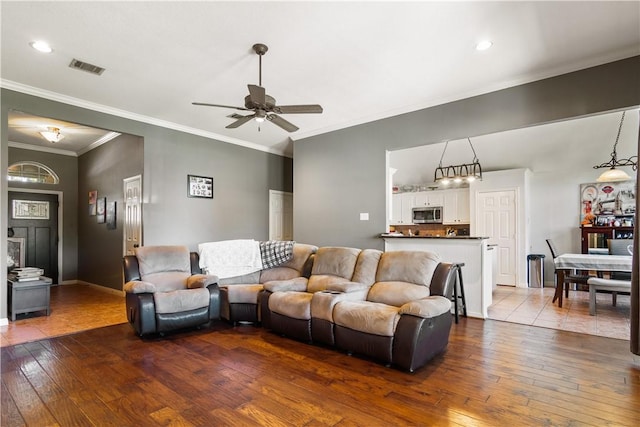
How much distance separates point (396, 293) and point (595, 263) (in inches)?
126

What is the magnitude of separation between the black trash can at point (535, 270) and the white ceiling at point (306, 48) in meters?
4.18

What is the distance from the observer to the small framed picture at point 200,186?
18.7 feet

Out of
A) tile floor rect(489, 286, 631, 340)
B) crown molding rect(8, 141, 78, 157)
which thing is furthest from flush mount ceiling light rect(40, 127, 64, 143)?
tile floor rect(489, 286, 631, 340)

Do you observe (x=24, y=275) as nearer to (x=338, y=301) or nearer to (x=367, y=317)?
(x=338, y=301)

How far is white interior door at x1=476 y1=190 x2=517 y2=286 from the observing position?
22.1 ft

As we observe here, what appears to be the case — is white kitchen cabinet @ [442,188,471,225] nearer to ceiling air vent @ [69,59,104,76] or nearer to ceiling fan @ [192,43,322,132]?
ceiling fan @ [192,43,322,132]

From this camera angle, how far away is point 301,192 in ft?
19.9

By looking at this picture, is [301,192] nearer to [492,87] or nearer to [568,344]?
[492,87]

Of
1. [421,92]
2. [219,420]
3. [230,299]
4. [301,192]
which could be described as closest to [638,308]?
[421,92]

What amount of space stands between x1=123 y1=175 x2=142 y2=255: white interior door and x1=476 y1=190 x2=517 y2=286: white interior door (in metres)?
6.56

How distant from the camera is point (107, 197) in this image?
6336 millimetres

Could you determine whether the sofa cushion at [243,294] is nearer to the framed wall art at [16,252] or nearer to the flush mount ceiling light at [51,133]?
the flush mount ceiling light at [51,133]

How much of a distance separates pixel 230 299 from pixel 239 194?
9.82 feet

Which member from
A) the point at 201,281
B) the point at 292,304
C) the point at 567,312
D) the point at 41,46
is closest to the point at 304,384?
the point at 292,304
